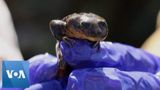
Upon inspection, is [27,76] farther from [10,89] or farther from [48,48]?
[48,48]

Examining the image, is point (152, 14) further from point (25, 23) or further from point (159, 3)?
point (25, 23)

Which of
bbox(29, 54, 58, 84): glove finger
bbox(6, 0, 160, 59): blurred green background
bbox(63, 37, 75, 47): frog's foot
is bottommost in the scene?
bbox(6, 0, 160, 59): blurred green background

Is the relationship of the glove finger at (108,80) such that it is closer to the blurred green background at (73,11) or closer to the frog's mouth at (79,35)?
the frog's mouth at (79,35)

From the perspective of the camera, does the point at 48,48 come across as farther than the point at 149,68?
Yes

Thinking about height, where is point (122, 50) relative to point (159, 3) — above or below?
above

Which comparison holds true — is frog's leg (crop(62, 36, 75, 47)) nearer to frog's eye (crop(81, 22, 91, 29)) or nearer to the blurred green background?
frog's eye (crop(81, 22, 91, 29))

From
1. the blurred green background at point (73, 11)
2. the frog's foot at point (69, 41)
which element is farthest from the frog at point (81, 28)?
the blurred green background at point (73, 11)

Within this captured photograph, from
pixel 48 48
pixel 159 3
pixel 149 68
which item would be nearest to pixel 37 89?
pixel 149 68

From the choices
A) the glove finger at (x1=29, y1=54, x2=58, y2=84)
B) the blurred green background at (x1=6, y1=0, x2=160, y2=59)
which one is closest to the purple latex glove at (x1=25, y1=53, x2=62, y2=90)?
the glove finger at (x1=29, y1=54, x2=58, y2=84)
